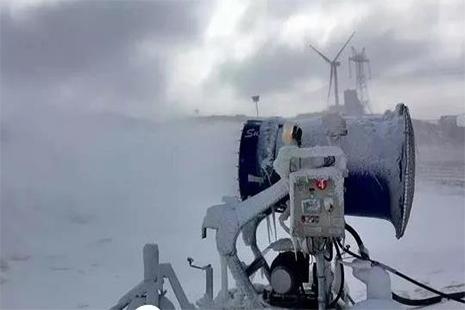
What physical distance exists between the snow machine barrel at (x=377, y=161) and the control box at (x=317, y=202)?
41 centimetres

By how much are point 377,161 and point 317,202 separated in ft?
1.85

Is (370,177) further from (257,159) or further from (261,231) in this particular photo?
(261,231)

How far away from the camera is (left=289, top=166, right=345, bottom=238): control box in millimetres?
3160

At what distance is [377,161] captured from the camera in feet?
11.5

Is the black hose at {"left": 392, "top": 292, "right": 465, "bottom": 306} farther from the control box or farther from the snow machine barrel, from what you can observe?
the control box

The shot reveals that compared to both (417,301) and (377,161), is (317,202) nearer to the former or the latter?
(377,161)

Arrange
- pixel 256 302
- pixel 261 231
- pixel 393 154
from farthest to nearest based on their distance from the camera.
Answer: pixel 261 231 < pixel 256 302 < pixel 393 154

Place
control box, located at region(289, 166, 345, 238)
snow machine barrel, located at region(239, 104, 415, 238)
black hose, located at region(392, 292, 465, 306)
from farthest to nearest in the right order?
black hose, located at region(392, 292, 465, 306), snow machine barrel, located at region(239, 104, 415, 238), control box, located at region(289, 166, 345, 238)

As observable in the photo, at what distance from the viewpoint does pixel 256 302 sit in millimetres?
3703

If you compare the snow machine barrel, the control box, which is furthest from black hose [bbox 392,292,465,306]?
the control box

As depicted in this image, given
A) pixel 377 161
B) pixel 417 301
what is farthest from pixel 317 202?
pixel 417 301

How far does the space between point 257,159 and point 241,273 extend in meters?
0.74

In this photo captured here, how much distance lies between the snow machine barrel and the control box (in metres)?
0.41

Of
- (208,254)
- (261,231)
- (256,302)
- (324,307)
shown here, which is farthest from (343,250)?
(208,254)
